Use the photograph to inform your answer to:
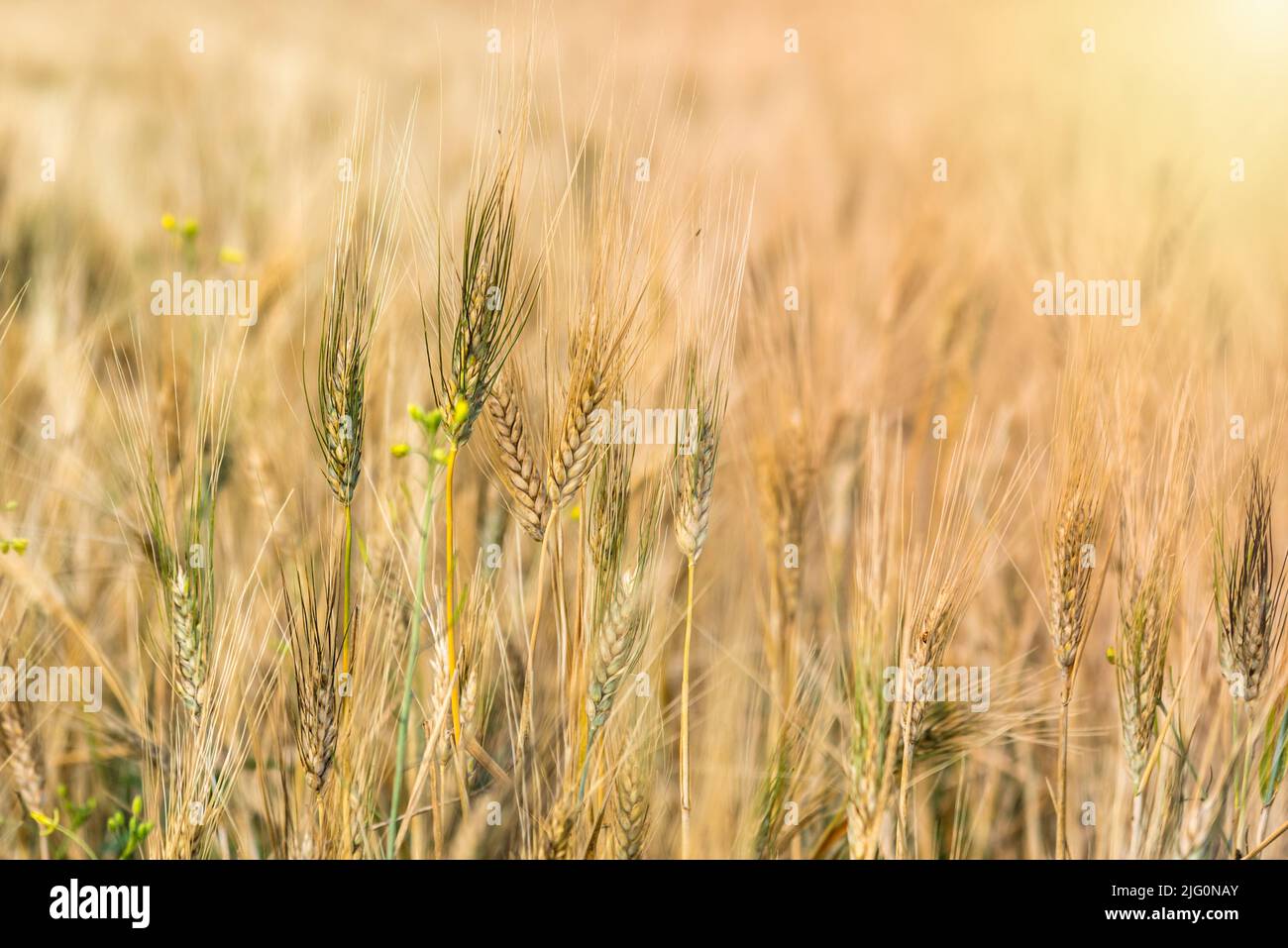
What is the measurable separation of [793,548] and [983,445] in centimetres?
37

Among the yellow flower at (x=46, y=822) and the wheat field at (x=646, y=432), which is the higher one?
the wheat field at (x=646, y=432)

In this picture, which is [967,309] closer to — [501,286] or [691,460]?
[691,460]

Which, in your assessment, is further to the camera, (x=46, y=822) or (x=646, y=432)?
(x=646, y=432)

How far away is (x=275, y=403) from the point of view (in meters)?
1.30

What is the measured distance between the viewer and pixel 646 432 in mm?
1184

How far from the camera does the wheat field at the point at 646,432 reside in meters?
1.07

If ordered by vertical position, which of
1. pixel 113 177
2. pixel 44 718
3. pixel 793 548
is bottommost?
pixel 44 718

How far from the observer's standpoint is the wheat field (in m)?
1.07

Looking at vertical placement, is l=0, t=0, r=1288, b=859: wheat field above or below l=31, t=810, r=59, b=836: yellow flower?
above

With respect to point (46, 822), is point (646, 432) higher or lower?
higher

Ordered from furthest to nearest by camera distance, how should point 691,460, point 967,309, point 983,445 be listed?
1. point 967,309
2. point 983,445
3. point 691,460

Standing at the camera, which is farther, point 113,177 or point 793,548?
point 113,177
